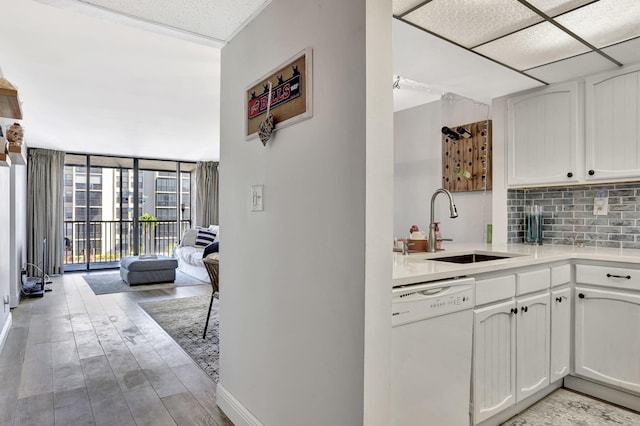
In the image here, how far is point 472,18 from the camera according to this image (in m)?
1.91

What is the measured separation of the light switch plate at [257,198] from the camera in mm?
1771

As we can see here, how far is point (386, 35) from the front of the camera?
1246 mm

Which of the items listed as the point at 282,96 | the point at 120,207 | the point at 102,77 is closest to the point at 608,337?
the point at 282,96

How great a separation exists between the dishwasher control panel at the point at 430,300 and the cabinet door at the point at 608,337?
1128 mm

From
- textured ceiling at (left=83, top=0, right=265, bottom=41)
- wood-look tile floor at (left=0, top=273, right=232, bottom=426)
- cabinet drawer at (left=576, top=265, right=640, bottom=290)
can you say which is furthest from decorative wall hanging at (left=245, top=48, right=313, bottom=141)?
cabinet drawer at (left=576, top=265, right=640, bottom=290)

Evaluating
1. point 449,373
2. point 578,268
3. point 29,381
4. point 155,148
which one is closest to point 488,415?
point 449,373

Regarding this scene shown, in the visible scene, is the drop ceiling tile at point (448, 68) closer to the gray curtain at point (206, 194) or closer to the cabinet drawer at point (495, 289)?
the cabinet drawer at point (495, 289)

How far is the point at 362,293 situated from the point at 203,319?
127 inches

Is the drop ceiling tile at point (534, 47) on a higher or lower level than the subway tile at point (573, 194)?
higher

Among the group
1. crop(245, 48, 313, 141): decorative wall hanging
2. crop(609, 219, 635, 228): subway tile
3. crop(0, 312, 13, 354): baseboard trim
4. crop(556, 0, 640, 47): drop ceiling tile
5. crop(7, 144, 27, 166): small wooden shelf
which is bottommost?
crop(0, 312, 13, 354): baseboard trim

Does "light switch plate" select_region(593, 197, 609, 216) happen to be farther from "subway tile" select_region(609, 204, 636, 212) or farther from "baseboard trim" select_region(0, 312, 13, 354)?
"baseboard trim" select_region(0, 312, 13, 354)

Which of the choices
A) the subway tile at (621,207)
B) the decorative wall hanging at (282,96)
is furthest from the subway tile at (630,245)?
the decorative wall hanging at (282,96)

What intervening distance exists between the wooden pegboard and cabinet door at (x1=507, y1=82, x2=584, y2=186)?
24cm

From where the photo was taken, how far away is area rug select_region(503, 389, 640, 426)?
80.3 inches
